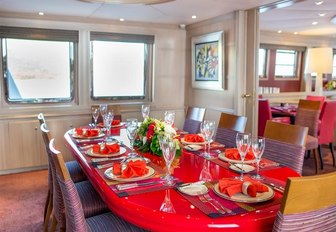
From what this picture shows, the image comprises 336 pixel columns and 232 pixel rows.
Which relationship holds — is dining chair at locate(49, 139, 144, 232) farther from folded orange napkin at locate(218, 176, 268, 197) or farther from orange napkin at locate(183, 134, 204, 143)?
orange napkin at locate(183, 134, 204, 143)

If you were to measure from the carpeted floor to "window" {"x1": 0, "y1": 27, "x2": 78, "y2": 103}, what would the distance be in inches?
43.0

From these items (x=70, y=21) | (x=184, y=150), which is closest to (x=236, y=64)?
(x=184, y=150)

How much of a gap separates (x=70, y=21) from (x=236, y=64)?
238 centimetres

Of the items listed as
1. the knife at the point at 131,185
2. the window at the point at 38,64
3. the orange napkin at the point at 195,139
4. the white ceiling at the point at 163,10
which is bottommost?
the knife at the point at 131,185

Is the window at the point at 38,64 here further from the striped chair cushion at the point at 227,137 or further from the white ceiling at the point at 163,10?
the striped chair cushion at the point at 227,137

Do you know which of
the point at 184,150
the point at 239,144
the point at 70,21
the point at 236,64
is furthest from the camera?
the point at 70,21

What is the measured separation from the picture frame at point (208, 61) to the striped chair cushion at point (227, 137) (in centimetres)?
149

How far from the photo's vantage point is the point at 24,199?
3.41m

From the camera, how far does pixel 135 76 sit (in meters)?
5.11

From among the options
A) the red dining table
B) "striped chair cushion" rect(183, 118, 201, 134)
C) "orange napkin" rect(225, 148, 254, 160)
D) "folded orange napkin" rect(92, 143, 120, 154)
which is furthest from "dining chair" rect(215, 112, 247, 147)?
"folded orange napkin" rect(92, 143, 120, 154)

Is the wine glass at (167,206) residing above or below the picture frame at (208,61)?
below

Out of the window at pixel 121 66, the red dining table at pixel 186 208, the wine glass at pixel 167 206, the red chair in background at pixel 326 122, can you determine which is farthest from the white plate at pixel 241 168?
the window at pixel 121 66

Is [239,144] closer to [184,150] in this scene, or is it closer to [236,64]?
[184,150]

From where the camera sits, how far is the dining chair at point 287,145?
2.05 meters
